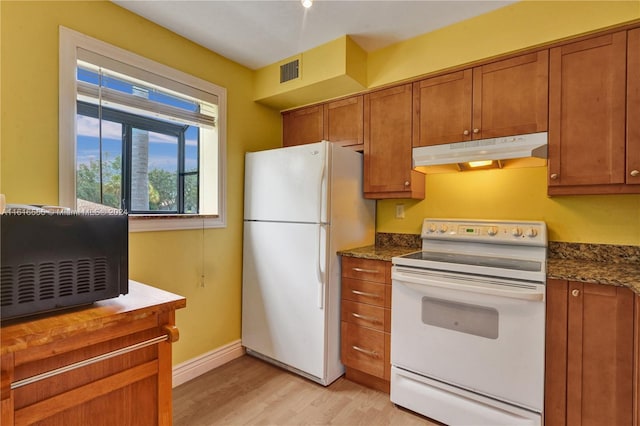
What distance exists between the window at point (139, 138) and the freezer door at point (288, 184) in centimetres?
26

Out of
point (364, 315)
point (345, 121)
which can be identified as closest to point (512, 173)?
point (345, 121)

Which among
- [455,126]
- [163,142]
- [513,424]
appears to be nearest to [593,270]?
[513,424]

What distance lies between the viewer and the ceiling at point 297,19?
188 centimetres

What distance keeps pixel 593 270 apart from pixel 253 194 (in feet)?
7.44

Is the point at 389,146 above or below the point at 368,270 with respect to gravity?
above

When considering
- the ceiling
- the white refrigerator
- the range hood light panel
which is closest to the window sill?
the white refrigerator

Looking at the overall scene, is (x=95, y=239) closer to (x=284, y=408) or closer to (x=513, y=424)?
(x=284, y=408)

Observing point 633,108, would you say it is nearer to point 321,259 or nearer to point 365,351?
point 321,259

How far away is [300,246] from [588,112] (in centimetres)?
192

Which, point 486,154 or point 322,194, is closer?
point 486,154

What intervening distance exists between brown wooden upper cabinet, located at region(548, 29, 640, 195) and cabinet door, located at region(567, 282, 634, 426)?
0.62 meters

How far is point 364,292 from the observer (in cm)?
220

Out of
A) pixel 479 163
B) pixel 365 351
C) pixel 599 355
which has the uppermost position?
pixel 479 163

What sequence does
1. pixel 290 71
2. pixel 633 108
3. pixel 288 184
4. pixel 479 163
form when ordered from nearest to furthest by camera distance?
pixel 633 108, pixel 479 163, pixel 288 184, pixel 290 71
